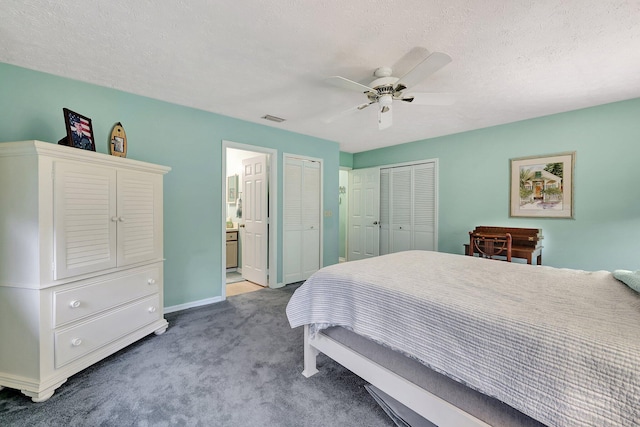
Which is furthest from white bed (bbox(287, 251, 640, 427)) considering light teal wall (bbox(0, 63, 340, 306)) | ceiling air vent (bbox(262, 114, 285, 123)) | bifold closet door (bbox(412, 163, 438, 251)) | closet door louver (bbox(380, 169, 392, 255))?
closet door louver (bbox(380, 169, 392, 255))

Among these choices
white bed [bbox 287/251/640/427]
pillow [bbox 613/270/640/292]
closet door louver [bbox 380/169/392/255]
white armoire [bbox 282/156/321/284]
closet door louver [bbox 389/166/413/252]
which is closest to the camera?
white bed [bbox 287/251/640/427]

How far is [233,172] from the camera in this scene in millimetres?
5473

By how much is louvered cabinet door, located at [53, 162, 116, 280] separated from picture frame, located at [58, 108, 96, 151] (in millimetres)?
382

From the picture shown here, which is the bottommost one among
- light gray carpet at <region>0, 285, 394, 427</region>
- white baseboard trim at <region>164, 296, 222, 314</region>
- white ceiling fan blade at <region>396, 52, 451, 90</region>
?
light gray carpet at <region>0, 285, 394, 427</region>

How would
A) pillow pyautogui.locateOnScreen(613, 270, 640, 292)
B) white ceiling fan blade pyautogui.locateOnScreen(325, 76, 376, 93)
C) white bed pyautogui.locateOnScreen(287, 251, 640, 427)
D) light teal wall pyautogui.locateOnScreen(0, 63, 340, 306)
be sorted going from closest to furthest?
1. white bed pyautogui.locateOnScreen(287, 251, 640, 427)
2. pillow pyautogui.locateOnScreen(613, 270, 640, 292)
3. white ceiling fan blade pyautogui.locateOnScreen(325, 76, 376, 93)
4. light teal wall pyautogui.locateOnScreen(0, 63, 340, 306)

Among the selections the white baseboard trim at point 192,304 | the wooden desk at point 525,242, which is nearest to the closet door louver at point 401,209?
the wooden desk at point 525,242

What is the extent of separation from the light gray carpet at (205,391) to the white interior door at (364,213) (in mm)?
3266

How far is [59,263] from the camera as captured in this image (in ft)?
5.76

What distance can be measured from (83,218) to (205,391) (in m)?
1.48

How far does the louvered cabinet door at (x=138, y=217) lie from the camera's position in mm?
2172

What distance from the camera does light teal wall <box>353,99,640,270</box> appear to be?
2908mm

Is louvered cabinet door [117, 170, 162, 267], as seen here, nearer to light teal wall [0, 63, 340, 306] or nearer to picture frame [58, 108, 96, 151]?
picture frame [58, 108, 96, 151]

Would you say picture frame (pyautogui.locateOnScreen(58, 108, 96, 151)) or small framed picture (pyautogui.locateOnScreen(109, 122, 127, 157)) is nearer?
picture frame (pyautogui.locateOnScreen(58, 108, 96, 151))

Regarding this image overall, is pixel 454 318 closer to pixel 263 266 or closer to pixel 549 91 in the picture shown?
pixel 549 91
